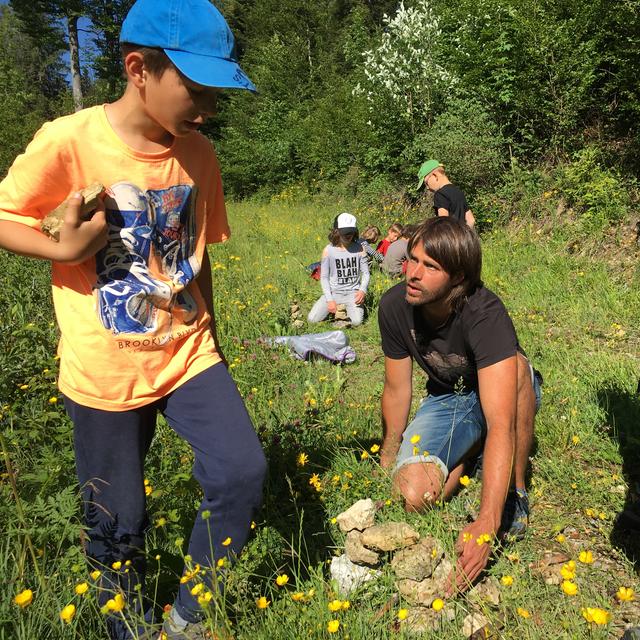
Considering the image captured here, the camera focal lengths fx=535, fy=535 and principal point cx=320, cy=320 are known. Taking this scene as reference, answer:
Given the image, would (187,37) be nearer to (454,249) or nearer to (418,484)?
(454,249)

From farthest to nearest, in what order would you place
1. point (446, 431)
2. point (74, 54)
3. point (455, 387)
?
point (74, 54) < point (446, 431) < point (455, 387)

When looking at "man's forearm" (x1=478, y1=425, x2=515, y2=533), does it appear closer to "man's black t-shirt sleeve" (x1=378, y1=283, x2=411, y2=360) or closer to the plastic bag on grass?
"man's black t-shirt sleeve" (x1=378, y1=283, x2=411, y2=360)

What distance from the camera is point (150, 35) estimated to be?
1.49 meters

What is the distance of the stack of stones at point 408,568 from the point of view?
182cm

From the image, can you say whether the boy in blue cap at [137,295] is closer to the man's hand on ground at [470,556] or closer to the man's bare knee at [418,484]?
the man's hand on ground at [470,556]

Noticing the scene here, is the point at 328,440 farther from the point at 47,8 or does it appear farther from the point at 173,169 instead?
the point at 47,8

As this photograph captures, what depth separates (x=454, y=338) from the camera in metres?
2.68

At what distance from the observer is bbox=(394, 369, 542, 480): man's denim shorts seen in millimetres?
2629

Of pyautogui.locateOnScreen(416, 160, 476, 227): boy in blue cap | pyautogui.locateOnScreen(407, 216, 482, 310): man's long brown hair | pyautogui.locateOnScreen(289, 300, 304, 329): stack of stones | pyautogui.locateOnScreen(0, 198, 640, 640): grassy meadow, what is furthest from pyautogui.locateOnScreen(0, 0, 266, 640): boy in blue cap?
pyautogui.locateOnScreen(416, 160, 476, 227): boy in blue cap

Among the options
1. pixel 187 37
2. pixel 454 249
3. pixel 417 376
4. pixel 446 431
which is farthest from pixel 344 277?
pixel 187 37

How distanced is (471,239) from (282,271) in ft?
18.6

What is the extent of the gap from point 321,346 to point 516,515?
2711 millimetres

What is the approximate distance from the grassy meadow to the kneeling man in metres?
0.14

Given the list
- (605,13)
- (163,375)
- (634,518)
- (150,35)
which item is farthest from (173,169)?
(605,13)
